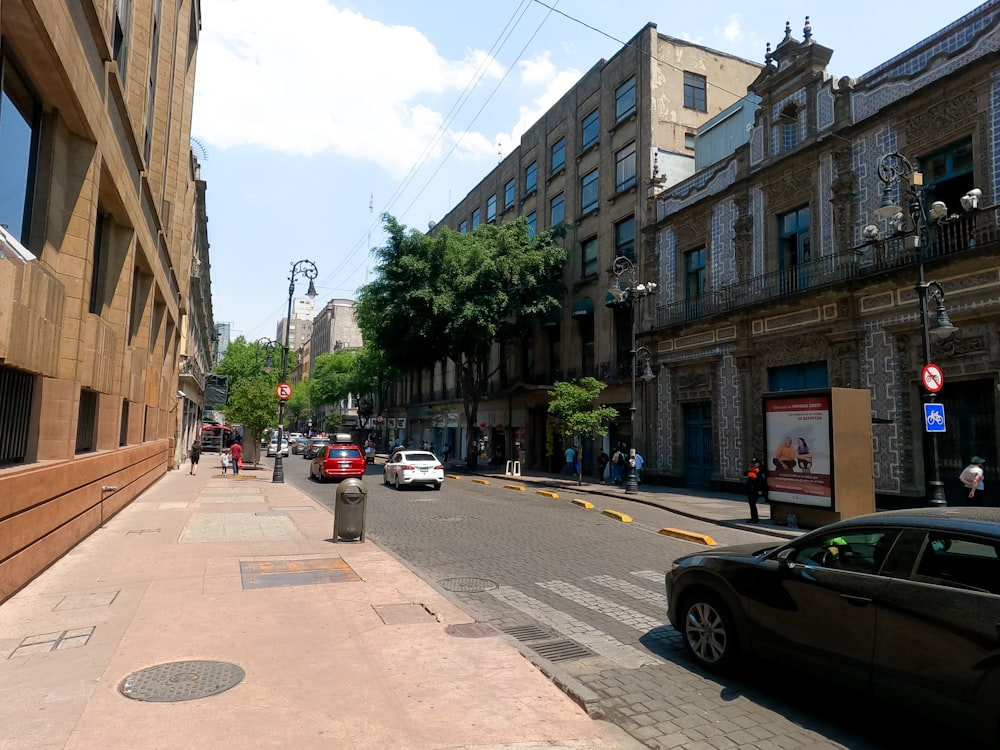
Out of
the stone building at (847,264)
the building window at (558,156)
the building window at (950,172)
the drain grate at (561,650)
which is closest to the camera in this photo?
the drain grate at (561,650)

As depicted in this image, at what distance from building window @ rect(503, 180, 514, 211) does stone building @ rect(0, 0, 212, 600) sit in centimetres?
2949

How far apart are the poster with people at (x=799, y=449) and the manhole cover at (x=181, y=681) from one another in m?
12.9

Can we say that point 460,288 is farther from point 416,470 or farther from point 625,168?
point 416,470

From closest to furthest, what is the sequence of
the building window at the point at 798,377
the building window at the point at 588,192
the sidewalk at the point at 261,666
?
the sidewalk at the point at 261,666
the building window at the point at 798,377
the building window at the point at 588,192

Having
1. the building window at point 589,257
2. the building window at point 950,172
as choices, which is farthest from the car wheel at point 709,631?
the building window at point 589,257

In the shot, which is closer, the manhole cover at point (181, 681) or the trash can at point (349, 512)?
the manhole cover at point (181, 681)

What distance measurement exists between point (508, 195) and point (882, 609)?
42000mm

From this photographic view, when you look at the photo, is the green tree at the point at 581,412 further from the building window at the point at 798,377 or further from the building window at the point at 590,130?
the building window at the point at 590,130

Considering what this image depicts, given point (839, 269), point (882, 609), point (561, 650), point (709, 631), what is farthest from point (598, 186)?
point (882, 609)

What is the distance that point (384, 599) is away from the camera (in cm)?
720

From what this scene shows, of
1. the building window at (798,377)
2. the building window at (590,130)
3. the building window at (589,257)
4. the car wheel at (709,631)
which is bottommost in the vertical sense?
the car wheel at (709,631)

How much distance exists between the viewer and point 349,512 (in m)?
11.0

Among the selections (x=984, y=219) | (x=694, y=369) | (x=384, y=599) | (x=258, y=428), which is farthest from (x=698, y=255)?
(x=258, y=428)

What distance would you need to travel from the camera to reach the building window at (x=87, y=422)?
11781mm
